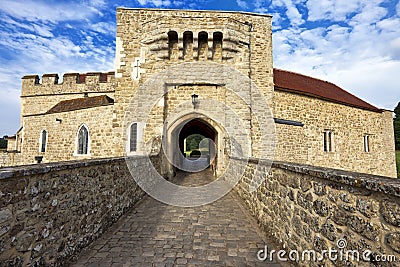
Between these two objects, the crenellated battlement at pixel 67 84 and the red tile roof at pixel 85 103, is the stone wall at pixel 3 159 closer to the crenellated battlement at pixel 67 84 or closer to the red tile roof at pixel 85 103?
the red tile roof at pixel 85 103

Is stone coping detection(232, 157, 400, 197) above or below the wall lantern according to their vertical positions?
below

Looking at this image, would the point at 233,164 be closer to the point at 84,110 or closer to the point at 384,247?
the point at 384,247

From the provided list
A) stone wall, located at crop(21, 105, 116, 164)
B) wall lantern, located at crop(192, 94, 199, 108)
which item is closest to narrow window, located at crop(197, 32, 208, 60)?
wall lantern, located at crop(192, 94, 199, 108)

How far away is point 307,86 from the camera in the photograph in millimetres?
15094

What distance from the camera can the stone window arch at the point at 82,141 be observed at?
12.6 metres

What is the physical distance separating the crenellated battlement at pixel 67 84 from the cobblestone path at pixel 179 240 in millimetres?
16545

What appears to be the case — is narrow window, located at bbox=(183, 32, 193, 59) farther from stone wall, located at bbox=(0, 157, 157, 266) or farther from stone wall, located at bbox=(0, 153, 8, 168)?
stone wall, located at bbox=(0, 153, 8, 168)

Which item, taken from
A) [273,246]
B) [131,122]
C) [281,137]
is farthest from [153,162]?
[281,137]

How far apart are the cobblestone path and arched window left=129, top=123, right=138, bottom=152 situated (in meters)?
5.79

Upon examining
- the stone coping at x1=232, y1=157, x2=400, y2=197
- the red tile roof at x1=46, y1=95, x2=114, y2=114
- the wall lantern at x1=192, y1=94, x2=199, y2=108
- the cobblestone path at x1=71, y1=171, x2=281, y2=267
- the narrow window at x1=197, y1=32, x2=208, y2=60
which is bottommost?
the cobblestone path at x1=71, y1=171, x2=281, y2=267

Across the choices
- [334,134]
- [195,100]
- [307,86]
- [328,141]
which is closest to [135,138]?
[195,100]

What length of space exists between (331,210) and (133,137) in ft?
31.9

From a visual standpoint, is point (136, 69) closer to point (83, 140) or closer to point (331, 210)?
point (83, 140)

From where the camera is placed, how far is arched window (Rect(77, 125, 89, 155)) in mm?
12594
